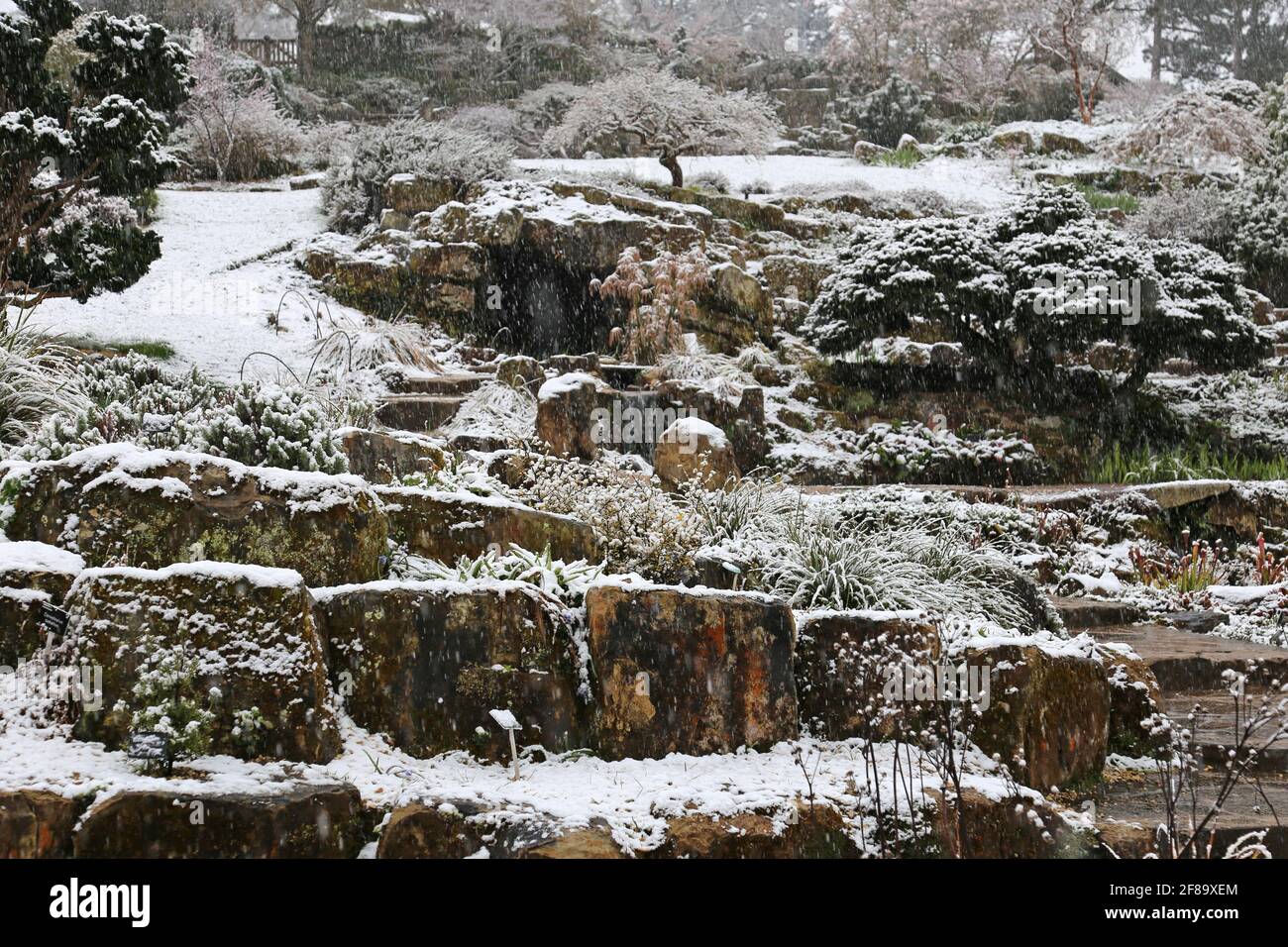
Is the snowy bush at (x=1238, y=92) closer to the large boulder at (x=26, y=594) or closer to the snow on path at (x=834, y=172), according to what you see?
the snow on path at (x=834, y=172)

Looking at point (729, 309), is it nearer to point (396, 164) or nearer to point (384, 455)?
point (396, 164)

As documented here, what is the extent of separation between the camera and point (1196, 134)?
14672 millimetres

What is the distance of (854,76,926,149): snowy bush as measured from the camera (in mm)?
19547

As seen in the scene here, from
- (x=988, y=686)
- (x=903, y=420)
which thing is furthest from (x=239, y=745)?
(x=903, y=420)

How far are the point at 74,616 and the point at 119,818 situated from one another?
72 cm

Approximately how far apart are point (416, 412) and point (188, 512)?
3456 mm

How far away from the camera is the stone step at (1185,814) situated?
2.88 meters

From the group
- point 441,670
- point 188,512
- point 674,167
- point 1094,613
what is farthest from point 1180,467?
point 674,167

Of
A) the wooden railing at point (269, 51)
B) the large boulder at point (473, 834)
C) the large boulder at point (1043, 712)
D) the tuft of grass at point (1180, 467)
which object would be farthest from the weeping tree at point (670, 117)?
the large boulder at point (473, 834)

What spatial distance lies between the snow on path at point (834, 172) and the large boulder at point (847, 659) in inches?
437

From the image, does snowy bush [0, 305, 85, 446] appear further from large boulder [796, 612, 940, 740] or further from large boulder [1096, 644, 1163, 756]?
large boulder [1096, 644, 1163, 756]

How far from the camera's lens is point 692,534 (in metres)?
4.24

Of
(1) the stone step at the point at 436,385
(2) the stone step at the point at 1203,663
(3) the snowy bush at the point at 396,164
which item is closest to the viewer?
(2) the stone step at the point at 1203,663

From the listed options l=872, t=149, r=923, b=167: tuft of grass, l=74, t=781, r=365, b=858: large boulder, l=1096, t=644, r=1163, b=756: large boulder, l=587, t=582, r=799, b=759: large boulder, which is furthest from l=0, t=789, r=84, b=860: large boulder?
l=872, t=149, r=923, b=167: tuft of grass
